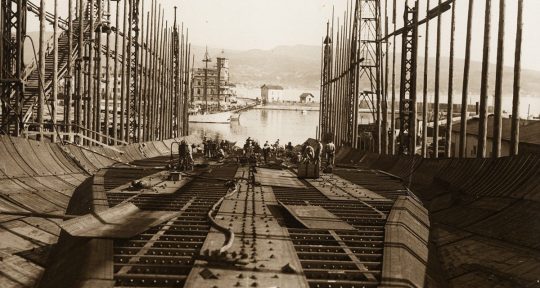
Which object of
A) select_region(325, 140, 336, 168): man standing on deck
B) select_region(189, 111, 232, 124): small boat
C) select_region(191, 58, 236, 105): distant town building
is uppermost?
select_region(191, 58, 236, 105): distant town building

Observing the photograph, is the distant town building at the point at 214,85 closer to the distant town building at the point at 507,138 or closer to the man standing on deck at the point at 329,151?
the distant town building at the point at 507,138

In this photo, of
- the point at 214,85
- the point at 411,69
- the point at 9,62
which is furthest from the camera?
the point at 214,85

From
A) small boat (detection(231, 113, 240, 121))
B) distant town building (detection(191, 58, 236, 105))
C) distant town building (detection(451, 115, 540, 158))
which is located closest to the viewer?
distant town building (detection(451, 115, 540, 158))

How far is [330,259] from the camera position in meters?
9.49

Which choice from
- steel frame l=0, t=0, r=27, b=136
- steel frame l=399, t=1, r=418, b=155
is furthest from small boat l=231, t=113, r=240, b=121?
steel frame l=0, t=0, r=27, b=136

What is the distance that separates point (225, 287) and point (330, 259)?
2891 millimetres

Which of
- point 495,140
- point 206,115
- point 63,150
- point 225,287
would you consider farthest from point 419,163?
point 206,115

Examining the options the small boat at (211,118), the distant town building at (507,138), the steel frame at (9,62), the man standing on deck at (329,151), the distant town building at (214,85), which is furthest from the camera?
the distant town building at (214,85)

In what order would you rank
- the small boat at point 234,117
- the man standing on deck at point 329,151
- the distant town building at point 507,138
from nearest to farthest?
1. the man standing on deck at point 329,151
2. the distant town building at point 507,138
3. the small boat at point 234,117

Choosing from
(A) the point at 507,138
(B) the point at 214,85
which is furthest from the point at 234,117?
(A) the point at 507,138

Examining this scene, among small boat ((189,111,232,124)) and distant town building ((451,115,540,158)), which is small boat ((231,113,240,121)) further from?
distant town building ((451,115,540,158))

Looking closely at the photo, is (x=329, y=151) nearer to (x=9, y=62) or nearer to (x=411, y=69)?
(x=411, y=69)

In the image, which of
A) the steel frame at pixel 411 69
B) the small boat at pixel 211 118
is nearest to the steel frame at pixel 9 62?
the steel frame at pixel 411 69

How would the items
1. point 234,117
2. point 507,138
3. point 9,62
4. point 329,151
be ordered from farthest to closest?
point 234,117 → point 507,138 → point 329,151 → point 9,62
